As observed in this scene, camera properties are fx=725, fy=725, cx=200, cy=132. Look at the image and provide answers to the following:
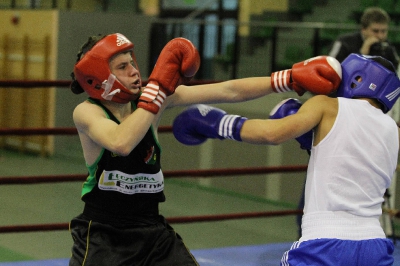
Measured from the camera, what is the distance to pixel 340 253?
7.96 feet

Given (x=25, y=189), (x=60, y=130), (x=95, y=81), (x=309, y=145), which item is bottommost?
(x=25, y=189)

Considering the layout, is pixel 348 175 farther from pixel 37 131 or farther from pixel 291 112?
pixel 37 131

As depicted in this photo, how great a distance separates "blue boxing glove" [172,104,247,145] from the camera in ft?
8.55

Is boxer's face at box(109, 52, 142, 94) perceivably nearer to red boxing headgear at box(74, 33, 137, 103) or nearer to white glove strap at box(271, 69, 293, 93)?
red boxing headgear at box(74, 33, 137, 103)

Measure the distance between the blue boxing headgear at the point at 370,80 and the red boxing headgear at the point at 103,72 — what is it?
797mm

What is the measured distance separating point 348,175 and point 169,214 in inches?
175

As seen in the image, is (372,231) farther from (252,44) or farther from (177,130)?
(252,44)

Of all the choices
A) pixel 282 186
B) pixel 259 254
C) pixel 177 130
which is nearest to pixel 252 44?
pixel 282 186

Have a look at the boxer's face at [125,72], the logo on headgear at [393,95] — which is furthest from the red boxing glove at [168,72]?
the logo on headgear at [393,95]

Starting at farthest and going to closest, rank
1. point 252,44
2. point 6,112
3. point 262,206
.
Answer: point 6,112, point 252,44, point 262,206

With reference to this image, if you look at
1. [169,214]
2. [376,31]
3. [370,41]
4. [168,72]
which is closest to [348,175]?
[168,72]

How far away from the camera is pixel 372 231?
99.1 inches

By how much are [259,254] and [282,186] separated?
260 cm

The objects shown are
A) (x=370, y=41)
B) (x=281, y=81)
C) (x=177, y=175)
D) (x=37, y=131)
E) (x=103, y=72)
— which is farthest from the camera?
(x=370, y=41)
